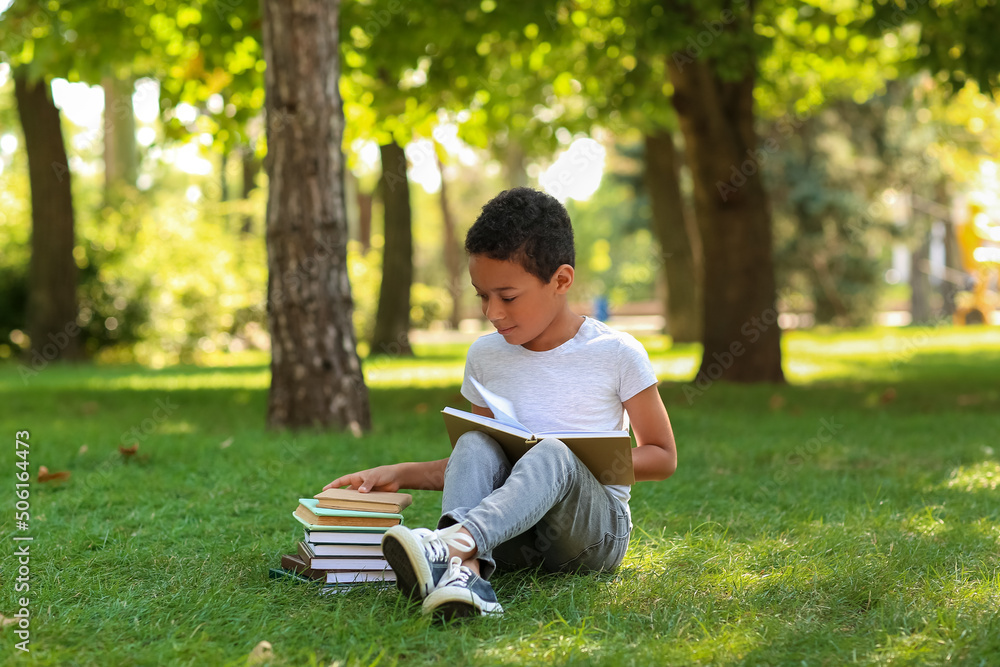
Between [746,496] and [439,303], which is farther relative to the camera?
[439,303]

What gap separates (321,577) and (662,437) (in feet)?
3.98

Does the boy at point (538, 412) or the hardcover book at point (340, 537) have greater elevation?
the boy at point (538, 412)

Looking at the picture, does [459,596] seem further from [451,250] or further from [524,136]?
[451,250]

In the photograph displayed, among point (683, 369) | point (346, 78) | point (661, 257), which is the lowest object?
point (683, 369)

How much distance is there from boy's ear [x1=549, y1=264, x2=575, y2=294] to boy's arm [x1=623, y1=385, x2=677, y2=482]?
1.41ft

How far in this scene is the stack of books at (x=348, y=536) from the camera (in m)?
3.15

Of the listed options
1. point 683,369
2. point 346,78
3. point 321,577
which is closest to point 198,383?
point 346,78

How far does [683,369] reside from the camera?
42.9ft

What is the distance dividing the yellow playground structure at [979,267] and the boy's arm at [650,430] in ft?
72.3

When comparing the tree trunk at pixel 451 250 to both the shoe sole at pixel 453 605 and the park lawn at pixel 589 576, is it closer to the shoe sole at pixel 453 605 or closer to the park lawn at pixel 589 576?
the park lawn at pixel 589 576

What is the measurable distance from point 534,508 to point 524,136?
41.7ft

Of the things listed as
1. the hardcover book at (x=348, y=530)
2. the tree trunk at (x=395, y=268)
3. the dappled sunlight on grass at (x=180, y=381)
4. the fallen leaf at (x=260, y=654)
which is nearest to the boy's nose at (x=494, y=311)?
the hardcover book at (x=348, y=530)

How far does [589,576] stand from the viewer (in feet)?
10.9

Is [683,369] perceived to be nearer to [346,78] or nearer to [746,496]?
[346,78]
